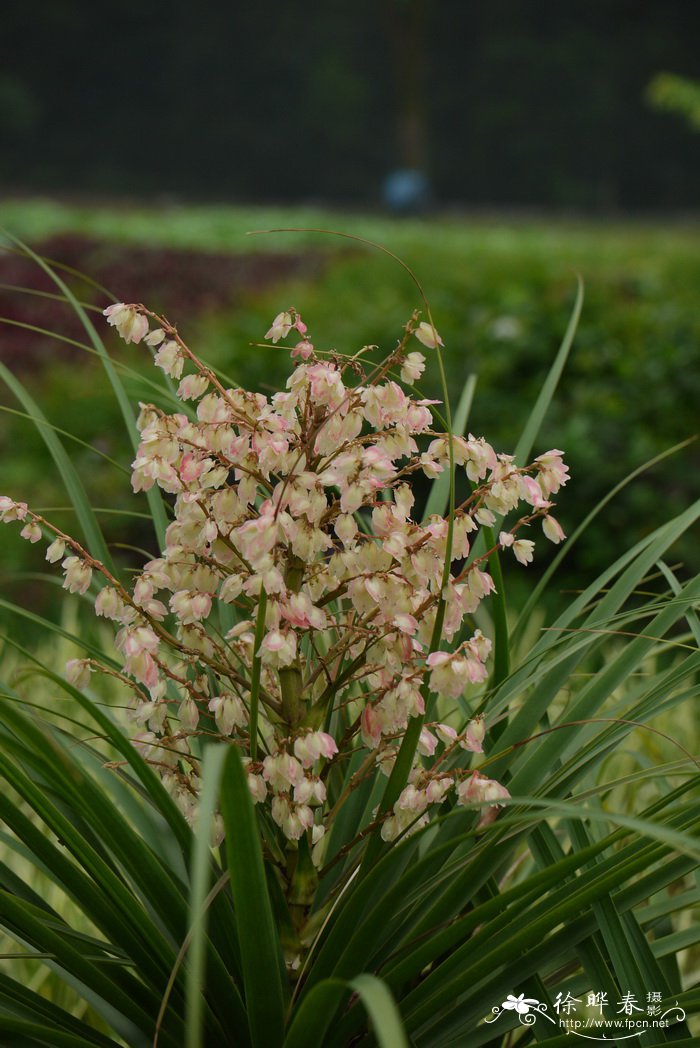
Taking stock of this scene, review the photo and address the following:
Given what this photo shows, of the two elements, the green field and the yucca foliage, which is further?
the green field

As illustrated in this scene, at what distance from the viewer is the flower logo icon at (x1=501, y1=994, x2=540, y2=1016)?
2.83 feet

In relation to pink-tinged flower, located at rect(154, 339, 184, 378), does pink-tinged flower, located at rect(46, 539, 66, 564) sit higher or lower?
lower

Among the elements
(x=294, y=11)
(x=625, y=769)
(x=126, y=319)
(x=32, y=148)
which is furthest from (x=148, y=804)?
(x=294, y=11)

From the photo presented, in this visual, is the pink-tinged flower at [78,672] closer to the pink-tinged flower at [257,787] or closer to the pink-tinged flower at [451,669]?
the pink-tinged flower at [257,787]

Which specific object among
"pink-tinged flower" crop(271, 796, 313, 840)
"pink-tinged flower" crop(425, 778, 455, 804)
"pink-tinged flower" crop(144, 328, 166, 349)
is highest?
"pink-tinged flower" crop(144, 328, 166, 349)

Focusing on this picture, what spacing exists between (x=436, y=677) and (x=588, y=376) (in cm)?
278

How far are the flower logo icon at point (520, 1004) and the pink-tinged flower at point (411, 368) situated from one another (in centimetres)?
48

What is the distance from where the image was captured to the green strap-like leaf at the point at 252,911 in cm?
70

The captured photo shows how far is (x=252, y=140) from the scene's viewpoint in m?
23.3

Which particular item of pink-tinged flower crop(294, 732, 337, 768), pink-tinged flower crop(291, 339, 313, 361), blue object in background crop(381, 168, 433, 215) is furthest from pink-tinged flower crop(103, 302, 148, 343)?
blue object in background crop(381, 168, 433, 215)

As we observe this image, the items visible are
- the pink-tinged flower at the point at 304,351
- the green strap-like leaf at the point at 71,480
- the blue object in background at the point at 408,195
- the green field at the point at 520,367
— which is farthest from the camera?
the blue object in background at the point at 408,195

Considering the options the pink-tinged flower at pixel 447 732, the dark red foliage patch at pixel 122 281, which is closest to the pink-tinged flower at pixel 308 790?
the pink-tinged flower at pixel 447 732

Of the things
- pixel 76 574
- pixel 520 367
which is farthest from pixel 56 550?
pixel 520 367

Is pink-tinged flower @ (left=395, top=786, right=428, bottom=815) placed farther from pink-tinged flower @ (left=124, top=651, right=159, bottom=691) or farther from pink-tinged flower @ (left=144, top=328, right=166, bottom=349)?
pink-tinged flower @ (left=144, top=328, right=166, bottom=349)
